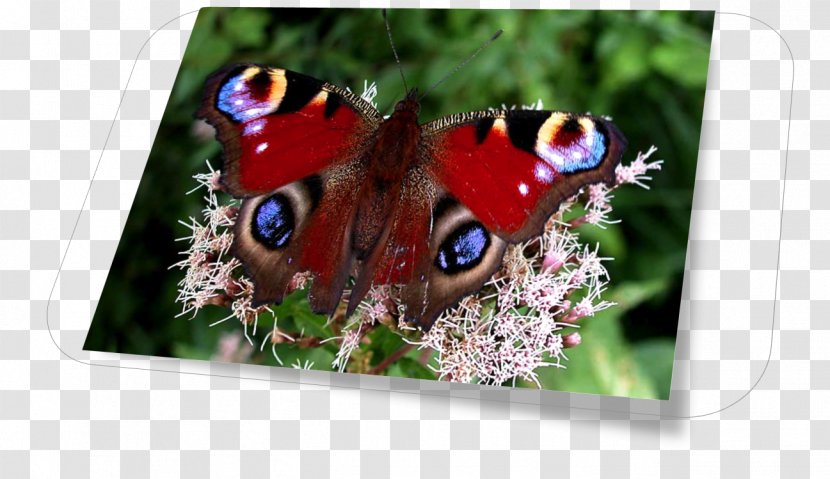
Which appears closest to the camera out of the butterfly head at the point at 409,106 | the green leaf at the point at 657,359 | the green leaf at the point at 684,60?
the butterfly head at the point at 409,106

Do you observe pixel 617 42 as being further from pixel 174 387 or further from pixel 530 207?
pixel 174 387

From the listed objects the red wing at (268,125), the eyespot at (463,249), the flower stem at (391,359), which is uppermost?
the red wing at (268,125)

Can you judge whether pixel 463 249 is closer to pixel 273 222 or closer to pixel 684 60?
pixel 273 222

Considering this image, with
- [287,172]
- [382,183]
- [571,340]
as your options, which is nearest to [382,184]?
[382,183]

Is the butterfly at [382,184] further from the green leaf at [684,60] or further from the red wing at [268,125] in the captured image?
the green leaf at [684,60]

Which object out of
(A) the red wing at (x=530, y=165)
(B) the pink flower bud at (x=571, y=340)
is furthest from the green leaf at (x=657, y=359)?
(A) the red wing at (x=530, y=165)

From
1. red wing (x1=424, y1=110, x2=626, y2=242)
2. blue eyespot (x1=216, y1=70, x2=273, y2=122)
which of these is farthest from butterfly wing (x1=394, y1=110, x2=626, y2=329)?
blue eyespot (x1=216, y1=70, x2=273, y2=122)
